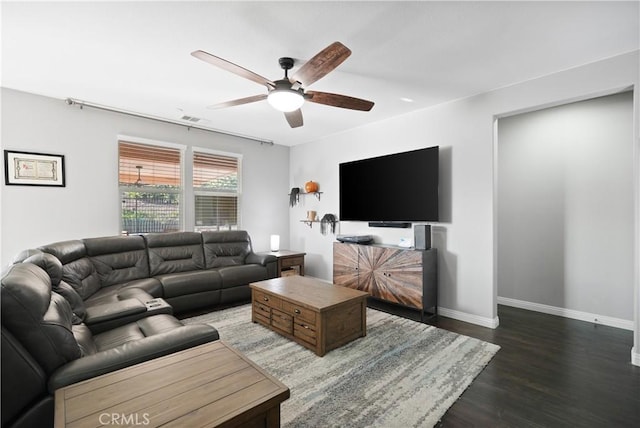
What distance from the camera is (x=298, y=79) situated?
234 cm

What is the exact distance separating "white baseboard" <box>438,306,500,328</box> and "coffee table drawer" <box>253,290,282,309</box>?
2.12 m

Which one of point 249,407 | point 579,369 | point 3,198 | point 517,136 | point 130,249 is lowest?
point 579,369

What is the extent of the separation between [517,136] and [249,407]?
454 centimetres

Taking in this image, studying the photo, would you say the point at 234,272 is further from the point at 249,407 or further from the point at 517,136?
the point at 517,136

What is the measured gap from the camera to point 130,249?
3734mm

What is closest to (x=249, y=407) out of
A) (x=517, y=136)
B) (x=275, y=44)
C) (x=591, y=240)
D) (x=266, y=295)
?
(x=266, y=295)

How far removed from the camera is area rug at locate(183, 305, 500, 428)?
185cm

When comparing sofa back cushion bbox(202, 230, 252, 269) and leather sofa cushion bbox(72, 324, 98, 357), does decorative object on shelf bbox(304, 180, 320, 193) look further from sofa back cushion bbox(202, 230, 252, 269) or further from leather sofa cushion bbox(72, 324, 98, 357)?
leather sofa cushion bbox(72, 324, 98, 357)

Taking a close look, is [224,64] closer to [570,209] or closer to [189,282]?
[189,282]

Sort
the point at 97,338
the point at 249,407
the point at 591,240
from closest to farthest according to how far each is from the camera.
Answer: the point at 249,407 < the point at 97,338 < the point at 591,240

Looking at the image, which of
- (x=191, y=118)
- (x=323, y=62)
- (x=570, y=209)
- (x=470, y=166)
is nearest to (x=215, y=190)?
(x=191, y=118)

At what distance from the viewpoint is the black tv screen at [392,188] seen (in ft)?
12.0

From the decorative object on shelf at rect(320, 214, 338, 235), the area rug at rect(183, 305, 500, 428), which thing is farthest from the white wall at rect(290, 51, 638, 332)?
the decorative object on shelf at rect(320, 214, 338, 235)

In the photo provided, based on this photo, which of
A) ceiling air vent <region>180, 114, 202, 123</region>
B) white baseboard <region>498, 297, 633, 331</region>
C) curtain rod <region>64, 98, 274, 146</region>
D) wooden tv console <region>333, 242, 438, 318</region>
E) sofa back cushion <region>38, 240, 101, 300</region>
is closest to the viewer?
sofa back cushion <region>38, 240, 101, 300</region>
